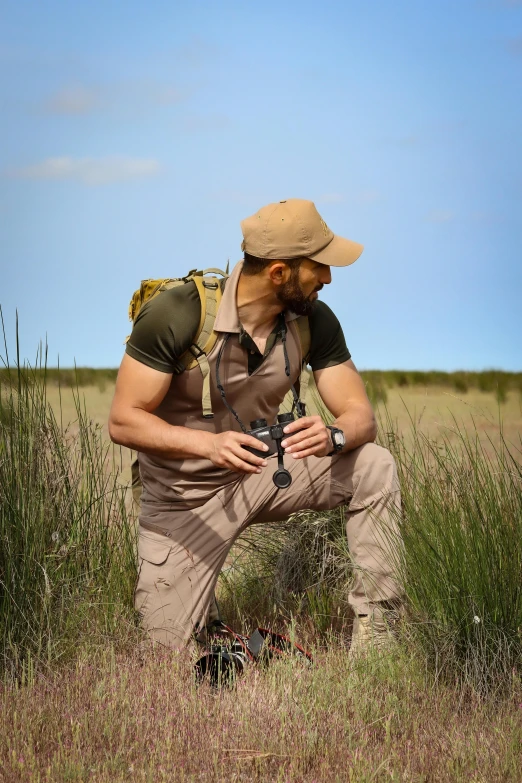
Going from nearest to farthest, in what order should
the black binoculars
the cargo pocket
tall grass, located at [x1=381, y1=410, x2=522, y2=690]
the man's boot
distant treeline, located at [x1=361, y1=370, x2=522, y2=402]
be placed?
tall grass, located at [x1=381, y1=410, x2=522, y2=690] → the black binoculars → the man's boot → the cargo pocket → distant treeline, located at [x1=361, y1=370, x2=522, y2=402]

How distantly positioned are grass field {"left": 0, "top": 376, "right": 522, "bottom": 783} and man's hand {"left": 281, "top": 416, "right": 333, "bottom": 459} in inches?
18.0

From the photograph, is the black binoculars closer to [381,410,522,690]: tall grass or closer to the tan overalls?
the tan overalls

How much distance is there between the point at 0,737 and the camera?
3.07 meters

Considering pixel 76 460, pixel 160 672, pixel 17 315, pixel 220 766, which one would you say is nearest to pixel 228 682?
pixel 160 672

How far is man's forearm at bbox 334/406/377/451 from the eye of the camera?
13.3 feet

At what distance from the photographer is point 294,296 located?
4098mm

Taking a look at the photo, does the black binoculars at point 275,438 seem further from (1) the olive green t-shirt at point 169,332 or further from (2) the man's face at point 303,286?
(2) the man's face at point 303,286

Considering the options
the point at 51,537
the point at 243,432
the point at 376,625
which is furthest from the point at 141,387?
the point at 376,625

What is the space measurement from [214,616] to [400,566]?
108 centimetres

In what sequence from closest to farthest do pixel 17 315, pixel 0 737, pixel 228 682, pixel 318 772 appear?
pixel 318 772
pixel 0 737
pixel 228 682
pixel 17 315

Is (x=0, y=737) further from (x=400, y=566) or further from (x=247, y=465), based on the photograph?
(x=400, y=566)

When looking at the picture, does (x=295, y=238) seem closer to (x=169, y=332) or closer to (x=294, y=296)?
(x=294, y=296)

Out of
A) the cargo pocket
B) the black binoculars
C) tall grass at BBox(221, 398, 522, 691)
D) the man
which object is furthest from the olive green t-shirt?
tall grass at BBox(221, 398, 522, 691)

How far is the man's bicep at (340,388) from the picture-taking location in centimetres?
435
